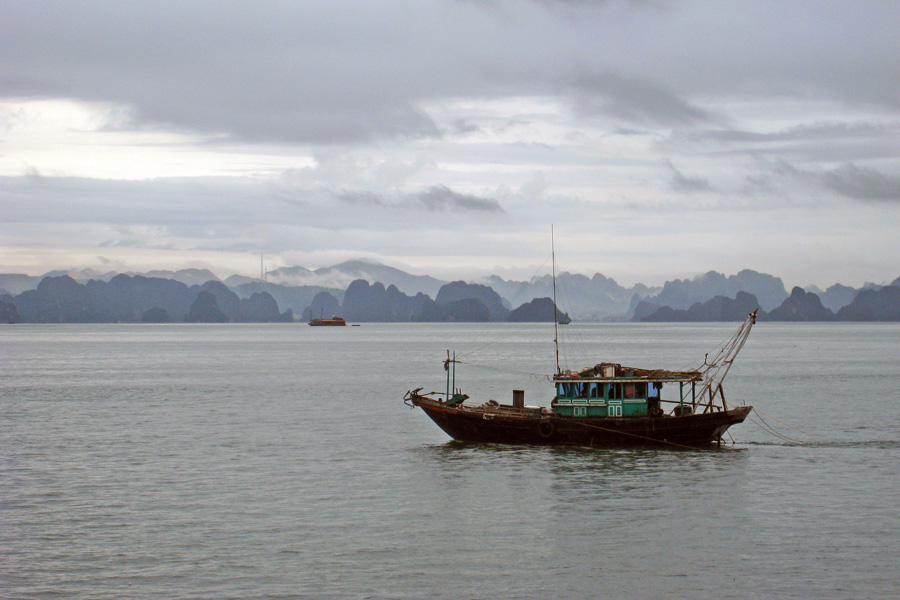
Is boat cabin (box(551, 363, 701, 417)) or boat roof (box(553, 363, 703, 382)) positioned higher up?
boat roof (box(553, 363, 703, 382))

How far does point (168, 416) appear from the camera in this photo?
73.3m

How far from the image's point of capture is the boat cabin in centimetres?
5212

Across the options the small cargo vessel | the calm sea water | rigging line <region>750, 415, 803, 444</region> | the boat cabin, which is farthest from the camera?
rigging line <region>750, 415, 803, 444</region>

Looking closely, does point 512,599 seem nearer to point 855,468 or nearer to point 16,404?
point 855,468

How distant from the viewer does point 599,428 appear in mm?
52344

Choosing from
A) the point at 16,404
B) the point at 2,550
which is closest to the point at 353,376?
the point at 16,404

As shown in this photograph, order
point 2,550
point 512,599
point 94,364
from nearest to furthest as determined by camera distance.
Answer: point 512,599 < point 2,550 < point 94,364

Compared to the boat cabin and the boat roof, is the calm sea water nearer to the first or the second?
the boat cabin

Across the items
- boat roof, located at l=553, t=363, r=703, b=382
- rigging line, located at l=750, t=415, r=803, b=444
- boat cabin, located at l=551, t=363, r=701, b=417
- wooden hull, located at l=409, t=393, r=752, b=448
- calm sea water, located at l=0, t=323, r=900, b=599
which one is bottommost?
rigging line, located at l=750, t=415, r=803, b=444

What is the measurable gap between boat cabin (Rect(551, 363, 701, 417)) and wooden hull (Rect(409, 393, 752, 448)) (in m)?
0.49

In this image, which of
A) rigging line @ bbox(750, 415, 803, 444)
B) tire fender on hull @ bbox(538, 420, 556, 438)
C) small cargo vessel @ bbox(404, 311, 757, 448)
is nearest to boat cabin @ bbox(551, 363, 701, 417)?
small cargo vessel @ bbox(404, 311, 757, 448)

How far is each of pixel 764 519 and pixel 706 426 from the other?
1655cm

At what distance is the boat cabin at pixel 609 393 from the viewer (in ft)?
171

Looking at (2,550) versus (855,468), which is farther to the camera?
(855,468)
